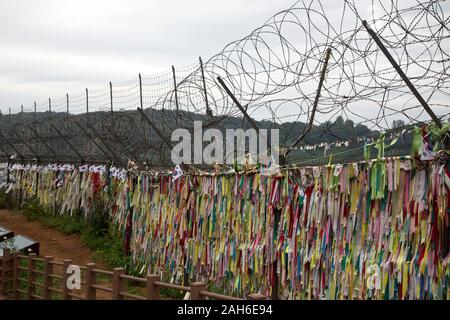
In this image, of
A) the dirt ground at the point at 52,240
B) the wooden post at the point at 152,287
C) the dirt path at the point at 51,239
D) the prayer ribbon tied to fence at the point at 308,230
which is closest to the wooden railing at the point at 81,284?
the wooden post at the point at 152,287

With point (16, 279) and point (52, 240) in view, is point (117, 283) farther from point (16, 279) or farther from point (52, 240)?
point (52, 240)

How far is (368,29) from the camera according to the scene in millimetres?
4539

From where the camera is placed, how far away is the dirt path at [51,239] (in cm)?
1093

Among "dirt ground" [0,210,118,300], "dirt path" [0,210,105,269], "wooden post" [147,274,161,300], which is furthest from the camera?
"dirt path" [0,210,105,269]

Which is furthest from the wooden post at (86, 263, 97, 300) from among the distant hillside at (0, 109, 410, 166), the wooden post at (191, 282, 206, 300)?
the distant hillside at (0, 109, 410, 166)

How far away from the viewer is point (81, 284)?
6.38 metres

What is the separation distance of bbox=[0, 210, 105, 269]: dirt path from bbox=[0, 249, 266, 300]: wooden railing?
1.46 meters

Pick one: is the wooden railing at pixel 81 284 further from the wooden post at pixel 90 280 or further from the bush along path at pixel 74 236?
the bush along path at pixel 74 236

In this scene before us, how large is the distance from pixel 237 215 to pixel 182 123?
151 centimetres

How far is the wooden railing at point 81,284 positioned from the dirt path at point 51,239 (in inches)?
57.5

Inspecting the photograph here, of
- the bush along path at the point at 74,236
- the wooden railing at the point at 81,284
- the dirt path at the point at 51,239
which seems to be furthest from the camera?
the dirt path at the point at 51,239

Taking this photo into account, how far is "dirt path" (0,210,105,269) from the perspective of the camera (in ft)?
35.9

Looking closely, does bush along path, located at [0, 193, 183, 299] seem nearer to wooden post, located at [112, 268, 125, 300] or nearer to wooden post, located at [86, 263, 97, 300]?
wooden post, located at [86, 263, 97, 300]

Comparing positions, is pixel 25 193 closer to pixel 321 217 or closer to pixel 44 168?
pixel 44 168
